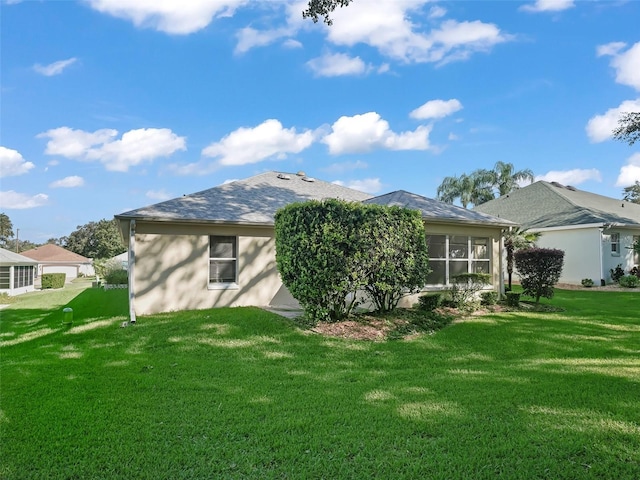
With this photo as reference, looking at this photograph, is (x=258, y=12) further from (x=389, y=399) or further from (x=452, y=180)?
(x=452, y=180)

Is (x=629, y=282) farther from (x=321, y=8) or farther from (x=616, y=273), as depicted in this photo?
(x=321, y=8)

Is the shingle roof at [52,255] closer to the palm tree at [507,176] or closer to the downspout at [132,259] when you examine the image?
the downspout at [132,259]

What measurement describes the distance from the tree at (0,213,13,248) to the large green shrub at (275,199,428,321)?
197 feet

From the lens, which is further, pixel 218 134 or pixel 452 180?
pixel 452 180

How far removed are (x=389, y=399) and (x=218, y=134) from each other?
51.6 feet

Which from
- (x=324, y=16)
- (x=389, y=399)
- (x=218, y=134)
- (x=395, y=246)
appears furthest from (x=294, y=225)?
(x=218, y=134)

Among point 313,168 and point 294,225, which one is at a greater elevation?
point 313,168

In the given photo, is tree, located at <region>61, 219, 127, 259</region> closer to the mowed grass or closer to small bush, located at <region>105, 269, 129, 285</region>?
small bush, located at <region>105, 269, 129, 285</region>

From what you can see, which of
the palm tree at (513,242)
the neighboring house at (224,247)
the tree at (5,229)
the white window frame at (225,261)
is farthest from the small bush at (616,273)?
the tree at (5,229)

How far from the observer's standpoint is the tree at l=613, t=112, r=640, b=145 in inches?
588

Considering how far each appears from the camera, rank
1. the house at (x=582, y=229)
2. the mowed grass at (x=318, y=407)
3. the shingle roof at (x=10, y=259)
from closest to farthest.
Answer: the mowed grass at (x=318, y=407) < the house at (x=582, y=229) < the shingle roof at (x=10, y=259)

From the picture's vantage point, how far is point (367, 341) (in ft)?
26.7

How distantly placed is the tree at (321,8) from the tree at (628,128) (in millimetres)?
13957

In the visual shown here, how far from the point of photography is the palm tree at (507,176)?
3625 cm
